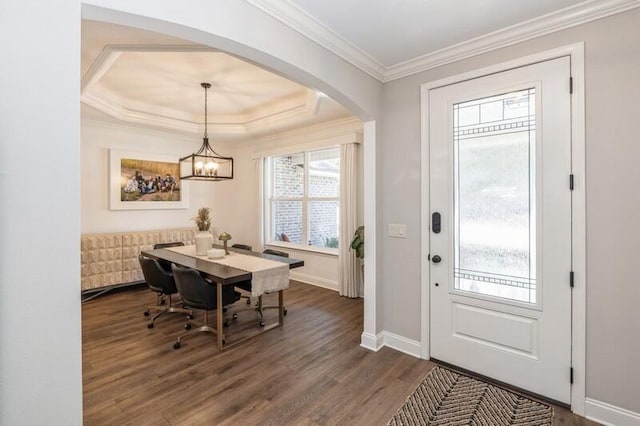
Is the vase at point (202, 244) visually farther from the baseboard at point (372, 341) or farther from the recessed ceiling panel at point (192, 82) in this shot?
the baseboard at point (372, 341)

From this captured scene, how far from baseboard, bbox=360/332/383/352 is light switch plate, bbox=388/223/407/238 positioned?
98 centimetres

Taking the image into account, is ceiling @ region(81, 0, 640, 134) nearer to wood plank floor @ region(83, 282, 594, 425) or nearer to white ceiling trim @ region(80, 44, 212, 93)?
white ceiling trim @ region(80, 44, 212, 93)

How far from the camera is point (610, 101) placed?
1965mm

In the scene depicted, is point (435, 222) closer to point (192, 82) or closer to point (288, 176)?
point (192, 82)

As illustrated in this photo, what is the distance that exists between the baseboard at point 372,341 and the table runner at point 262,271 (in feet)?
3.15

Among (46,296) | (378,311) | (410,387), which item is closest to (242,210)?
(378,311)

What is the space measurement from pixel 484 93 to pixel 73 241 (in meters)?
2.78

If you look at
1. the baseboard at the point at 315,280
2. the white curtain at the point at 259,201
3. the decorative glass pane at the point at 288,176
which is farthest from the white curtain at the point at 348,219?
the white curtain at the point at 259,201

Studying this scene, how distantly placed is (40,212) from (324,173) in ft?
14.2

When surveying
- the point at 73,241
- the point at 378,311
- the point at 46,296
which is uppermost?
the point at 73,241

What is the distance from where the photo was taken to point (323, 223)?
5.35 metres

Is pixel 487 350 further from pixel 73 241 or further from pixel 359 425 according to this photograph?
pixel 73 241

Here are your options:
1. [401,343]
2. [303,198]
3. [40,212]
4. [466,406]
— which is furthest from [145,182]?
[466,406]

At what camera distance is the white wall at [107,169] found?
4.75 meters
